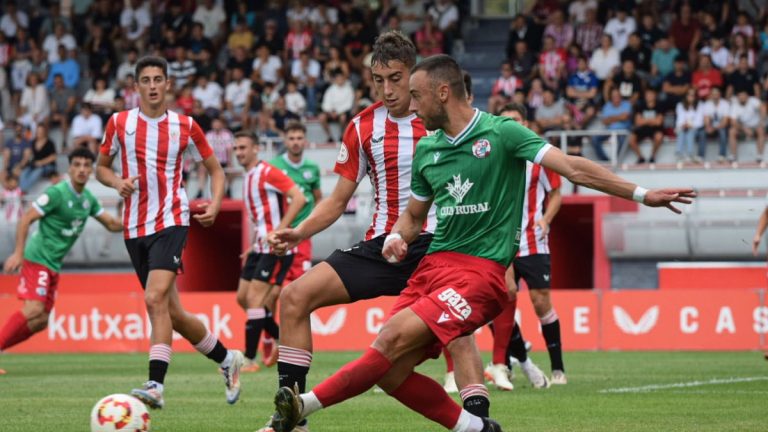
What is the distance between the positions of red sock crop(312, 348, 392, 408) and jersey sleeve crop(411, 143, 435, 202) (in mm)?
901

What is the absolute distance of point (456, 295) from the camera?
21.7 feet

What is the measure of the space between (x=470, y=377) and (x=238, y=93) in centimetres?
2018

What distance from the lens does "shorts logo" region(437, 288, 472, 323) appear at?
6586 mm

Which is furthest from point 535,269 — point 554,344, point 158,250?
point 158,250

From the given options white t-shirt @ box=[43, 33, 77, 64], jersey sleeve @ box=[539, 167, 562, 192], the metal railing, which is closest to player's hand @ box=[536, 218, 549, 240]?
jersey sleeve @ box=[539, 167, 562, 192]

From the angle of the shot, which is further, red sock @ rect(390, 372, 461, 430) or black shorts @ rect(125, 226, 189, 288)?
black shorts @ rect(125, 226, 189, 288)

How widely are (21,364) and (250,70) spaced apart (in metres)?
12.2

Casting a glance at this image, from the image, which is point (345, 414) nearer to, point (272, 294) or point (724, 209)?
point (272, 294)

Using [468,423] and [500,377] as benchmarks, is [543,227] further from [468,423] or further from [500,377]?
[468,423]

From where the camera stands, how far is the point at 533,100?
2420 centimetres

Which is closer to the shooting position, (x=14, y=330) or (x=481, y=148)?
(x=481, y=148)

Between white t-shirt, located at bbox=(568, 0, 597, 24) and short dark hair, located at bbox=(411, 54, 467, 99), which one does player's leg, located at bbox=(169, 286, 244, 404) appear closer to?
short dark hair, located at bbox=(411, 54, 467, 99)

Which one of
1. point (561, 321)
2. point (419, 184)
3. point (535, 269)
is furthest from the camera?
point (561, 321)

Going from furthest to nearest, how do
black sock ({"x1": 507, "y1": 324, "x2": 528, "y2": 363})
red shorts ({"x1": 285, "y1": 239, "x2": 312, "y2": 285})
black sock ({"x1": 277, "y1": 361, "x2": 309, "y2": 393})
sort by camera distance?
red shorts ({"x1": 285, "y1": 239, "x2": 312, "y2": 285}) → black sock ({"x1": 507, "y1": 324, "x2": 528, "y2": 363}) → black sock ({"x1": 277, "y1": 361, "x2": 309, "y2": 393})
